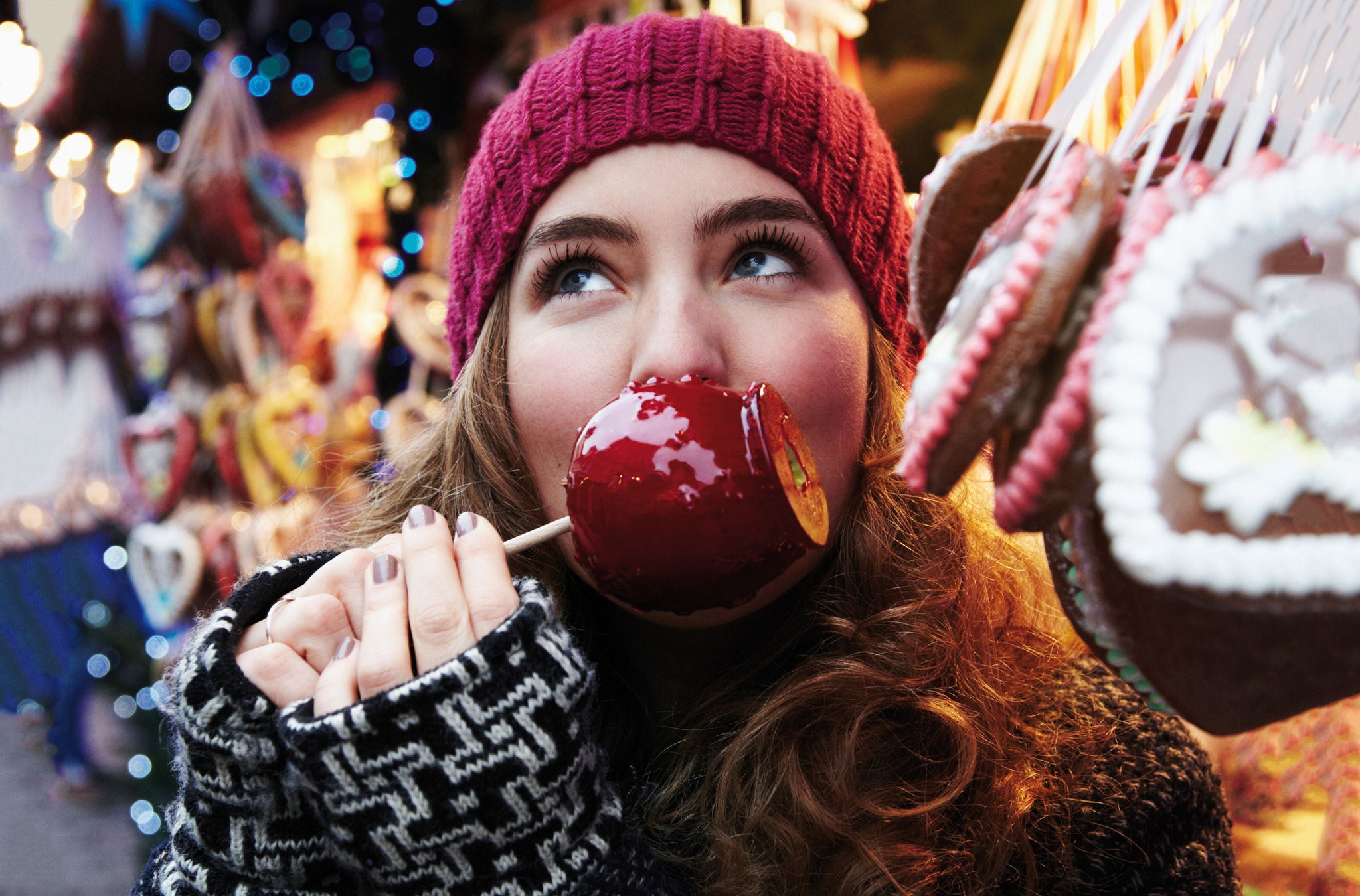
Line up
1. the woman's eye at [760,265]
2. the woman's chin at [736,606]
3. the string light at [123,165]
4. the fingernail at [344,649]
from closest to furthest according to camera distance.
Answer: the fingernail at [344,649] < the woman's chin at [736,606] < the woman's eye at [760,265] < the string light at [123,165]

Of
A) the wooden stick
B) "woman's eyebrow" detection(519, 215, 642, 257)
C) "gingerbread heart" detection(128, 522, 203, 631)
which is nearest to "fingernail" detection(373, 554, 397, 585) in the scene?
the wooden stick

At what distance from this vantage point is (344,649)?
892 mm

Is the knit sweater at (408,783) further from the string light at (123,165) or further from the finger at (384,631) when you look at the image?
the string light at (123,165)

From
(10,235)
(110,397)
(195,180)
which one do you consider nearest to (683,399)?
(195,180)

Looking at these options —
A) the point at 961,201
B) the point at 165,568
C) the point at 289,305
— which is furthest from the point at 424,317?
the point at 961,201

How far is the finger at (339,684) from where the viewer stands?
2.68 feet

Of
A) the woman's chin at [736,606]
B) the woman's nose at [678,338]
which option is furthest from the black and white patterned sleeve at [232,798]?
the woman's nose at [678,338]

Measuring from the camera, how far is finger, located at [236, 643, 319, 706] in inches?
34.9

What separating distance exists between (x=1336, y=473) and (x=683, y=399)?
22.9 inches

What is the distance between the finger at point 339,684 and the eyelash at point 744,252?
0.54 m

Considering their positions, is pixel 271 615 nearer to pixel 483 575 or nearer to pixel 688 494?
pixel 483 575

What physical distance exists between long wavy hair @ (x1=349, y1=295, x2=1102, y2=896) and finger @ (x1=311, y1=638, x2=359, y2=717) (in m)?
0.40

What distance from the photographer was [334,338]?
3119 millimetres

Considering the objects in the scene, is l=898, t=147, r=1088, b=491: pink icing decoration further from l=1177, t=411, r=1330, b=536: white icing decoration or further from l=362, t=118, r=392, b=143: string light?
l=362, t=118, r=392, b=143: string light
